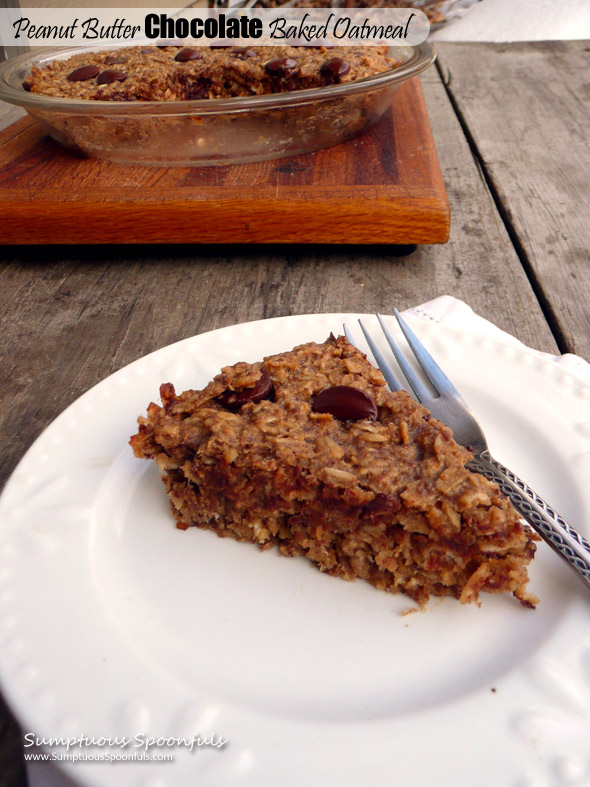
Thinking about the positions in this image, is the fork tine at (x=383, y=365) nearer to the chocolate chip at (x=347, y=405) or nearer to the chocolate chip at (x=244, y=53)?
the chocolate chip at (x=347, y=405)

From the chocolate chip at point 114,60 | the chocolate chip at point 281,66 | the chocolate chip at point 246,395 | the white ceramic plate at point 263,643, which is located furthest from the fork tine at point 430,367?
the chocolate chip at point 114,60

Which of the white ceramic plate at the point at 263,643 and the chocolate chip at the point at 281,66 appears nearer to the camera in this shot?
the white ceramic plate at the point at 263,643

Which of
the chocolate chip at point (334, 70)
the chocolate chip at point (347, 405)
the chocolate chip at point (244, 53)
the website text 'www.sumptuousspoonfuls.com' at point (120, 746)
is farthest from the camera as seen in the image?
the chocolate chip at point (244, 53)

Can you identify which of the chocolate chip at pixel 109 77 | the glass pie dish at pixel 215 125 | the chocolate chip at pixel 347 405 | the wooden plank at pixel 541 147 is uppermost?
the chocolate chip at pixel 109 77

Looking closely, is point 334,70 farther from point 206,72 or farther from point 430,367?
point 430,367

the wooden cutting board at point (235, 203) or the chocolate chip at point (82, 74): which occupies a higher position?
the chocolate chip at point (82, 74)

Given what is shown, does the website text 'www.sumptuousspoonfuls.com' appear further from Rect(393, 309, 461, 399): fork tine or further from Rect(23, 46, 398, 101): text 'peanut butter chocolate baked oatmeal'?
Rect(23, 46, 398, 101): text 'peanut butter chocolate baked oatmeal'

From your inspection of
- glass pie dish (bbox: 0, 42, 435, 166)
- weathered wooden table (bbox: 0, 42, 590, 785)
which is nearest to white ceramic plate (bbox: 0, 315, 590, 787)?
weathered wooden table (bbox: 0, 42, 590, 785)
